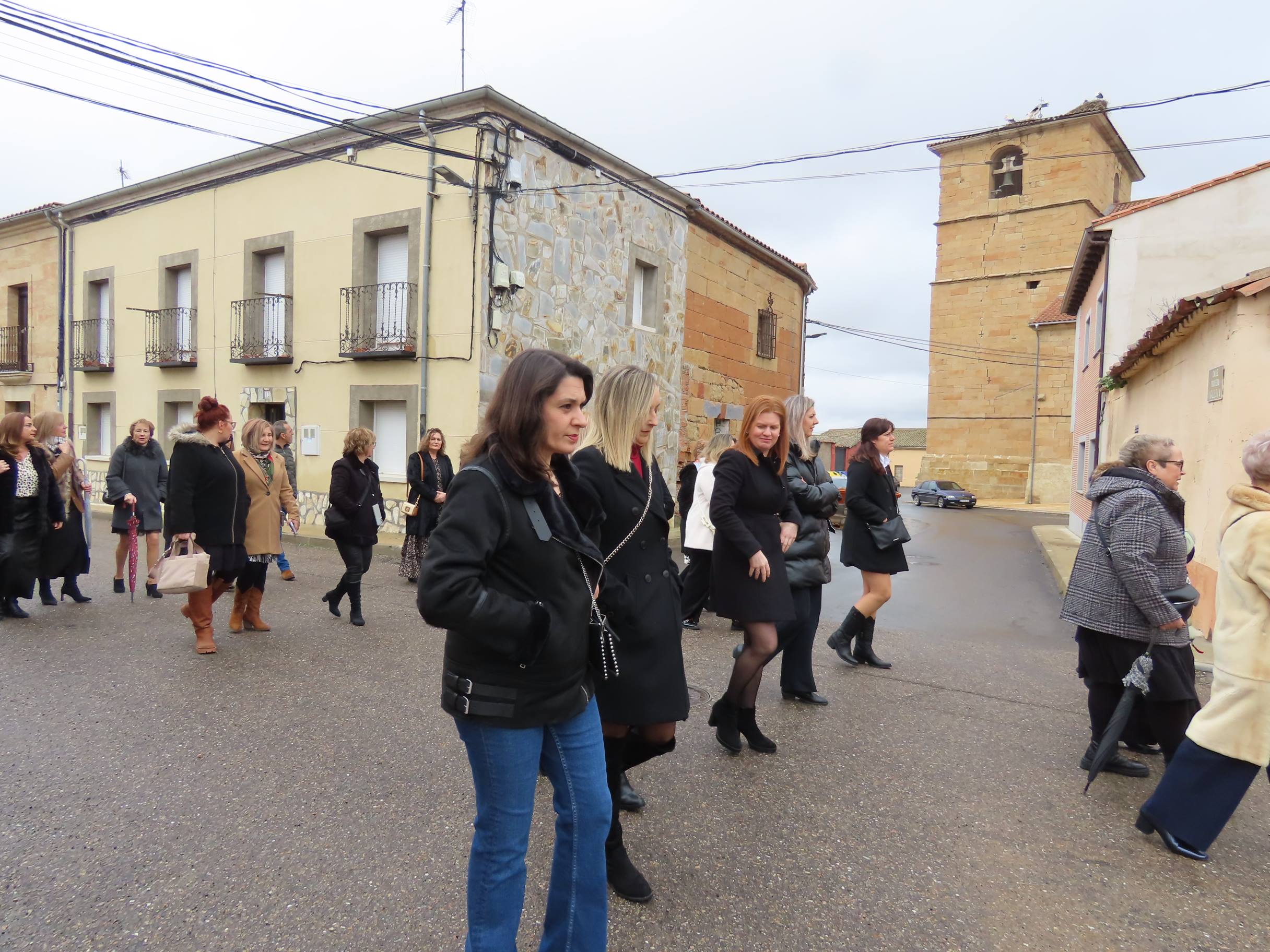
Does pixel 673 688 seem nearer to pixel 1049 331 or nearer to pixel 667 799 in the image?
pixel 667 799

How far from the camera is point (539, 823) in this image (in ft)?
10.6

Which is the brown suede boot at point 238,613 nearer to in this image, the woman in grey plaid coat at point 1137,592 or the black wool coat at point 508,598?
the black wool coat at point 508,598

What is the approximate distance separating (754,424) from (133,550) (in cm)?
659

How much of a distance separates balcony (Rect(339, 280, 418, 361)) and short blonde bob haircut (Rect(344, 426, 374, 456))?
17.9 ft

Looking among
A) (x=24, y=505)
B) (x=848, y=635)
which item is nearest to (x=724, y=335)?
(x=848, y=635)

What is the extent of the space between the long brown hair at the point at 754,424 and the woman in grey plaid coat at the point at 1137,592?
1.42 meters

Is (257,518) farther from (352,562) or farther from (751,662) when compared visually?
(751,662)

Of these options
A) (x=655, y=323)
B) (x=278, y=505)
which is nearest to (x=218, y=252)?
(x=655, y=323)

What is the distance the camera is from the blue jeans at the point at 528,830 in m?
1.94

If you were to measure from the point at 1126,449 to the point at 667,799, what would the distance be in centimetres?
278

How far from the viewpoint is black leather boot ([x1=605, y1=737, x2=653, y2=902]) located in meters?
2.68

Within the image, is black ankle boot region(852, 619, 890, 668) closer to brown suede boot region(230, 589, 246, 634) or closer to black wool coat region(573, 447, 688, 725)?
black wool coat region(573, 447, 688, 725)

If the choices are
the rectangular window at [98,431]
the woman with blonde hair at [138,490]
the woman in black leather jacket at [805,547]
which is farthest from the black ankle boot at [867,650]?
the rectangular window at [98,431]

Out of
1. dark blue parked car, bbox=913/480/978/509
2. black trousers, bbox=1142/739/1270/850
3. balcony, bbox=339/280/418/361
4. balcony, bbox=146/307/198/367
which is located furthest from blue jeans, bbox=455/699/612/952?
dark blue parked car, bbox=913/480/978/509
